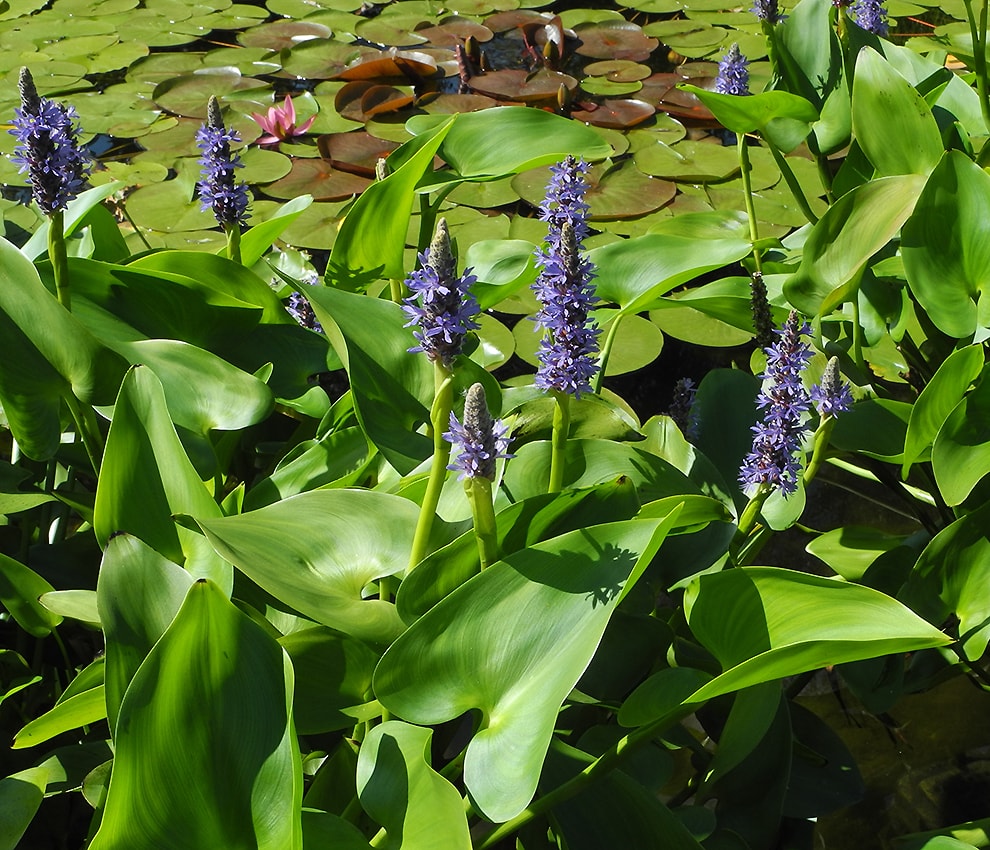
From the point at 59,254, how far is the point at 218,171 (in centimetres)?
26

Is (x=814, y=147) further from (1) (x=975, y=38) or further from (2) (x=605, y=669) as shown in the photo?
(2) (x=605, y=669)

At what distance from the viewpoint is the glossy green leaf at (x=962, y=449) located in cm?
135

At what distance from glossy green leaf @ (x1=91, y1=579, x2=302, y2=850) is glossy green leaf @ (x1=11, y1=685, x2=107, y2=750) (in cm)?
23

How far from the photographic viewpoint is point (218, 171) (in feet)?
4.58

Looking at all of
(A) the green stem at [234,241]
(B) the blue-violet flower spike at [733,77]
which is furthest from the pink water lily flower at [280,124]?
(A) the green stem at [234,241]

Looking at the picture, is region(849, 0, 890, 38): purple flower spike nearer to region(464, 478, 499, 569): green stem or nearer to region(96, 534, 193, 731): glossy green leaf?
region(464, 478, 499, 569): green stem

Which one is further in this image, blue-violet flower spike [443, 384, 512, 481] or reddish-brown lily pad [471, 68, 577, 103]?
reddish-brown lily pad [471, 68, 577, 103]

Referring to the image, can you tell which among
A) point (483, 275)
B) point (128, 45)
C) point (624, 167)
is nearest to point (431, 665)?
point (483, 275)

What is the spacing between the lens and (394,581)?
1163 mm

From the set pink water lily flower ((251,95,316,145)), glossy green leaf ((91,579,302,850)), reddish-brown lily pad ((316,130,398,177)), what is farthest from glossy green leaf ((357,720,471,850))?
pink water lily flower ((251,95,316,145))

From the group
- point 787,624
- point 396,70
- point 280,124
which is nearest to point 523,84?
point 396,70

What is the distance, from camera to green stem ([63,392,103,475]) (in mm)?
1326

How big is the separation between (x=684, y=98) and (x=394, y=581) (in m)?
3.01

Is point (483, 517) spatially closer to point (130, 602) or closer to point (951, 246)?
point (130, 602)
